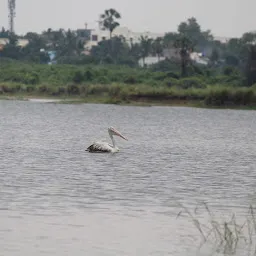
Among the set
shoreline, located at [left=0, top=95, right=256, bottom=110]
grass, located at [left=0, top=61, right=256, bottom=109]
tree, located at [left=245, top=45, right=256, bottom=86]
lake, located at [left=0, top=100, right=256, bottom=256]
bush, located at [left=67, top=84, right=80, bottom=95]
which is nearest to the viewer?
lake, located at [left=0, top=100, right=256, bottom=256]

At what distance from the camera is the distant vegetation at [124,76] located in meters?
74.6

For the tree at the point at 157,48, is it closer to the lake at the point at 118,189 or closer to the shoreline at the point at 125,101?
the shoreline at the point at 125,101

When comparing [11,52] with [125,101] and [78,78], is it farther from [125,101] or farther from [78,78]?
[125,101]

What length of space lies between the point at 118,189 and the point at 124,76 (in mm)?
73672

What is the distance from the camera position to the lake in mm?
14789

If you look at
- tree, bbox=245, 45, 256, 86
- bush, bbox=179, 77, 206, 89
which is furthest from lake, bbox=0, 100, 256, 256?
tree, bbox=245, 45, 256, 86

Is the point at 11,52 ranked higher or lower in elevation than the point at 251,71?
higher

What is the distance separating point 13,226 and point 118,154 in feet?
48.2

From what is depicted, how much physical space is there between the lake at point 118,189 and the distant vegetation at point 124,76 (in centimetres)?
3022

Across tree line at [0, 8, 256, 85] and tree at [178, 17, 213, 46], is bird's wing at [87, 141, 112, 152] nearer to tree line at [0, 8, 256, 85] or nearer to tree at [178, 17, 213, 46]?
tree line at [0, 8, 256, 85]

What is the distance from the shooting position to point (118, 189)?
811 inches

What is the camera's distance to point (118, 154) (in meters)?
30.2

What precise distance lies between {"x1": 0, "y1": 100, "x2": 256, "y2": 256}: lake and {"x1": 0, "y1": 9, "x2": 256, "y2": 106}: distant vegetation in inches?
1190

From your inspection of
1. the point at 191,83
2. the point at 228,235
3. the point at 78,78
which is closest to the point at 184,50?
the point at 191,83
